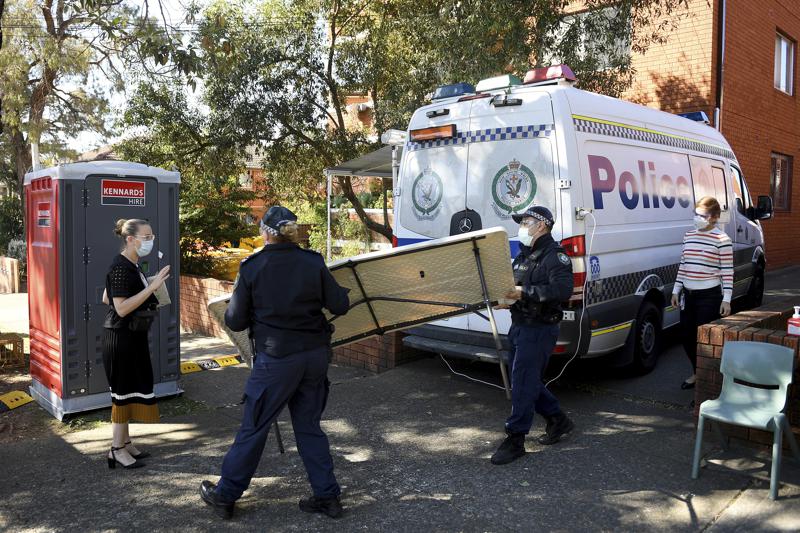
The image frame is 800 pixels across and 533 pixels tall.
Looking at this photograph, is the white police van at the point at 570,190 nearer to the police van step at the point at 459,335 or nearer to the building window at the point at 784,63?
the police van step at the point at 459,335

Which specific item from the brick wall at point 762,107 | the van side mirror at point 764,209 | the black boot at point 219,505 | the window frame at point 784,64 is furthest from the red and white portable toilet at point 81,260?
the window frame at point 784,64

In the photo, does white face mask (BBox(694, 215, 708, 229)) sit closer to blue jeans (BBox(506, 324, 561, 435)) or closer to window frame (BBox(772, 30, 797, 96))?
blue jeans (BBox(506, 324, 561, 435))

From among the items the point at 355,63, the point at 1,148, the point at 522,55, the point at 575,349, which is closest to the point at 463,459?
the point at 575,349

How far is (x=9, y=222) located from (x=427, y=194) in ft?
56.6

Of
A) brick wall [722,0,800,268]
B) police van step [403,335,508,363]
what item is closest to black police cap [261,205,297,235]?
police van step [403,335,508,363]

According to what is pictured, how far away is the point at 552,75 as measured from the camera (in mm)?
5664

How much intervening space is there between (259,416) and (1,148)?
3127 cm

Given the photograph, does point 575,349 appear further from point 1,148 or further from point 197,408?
point 1,148

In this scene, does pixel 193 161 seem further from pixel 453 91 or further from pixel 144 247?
pixel 144 247

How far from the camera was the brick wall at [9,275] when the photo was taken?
14.6 metres

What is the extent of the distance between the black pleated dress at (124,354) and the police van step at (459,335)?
252 centimetres

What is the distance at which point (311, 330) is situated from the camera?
141 inches

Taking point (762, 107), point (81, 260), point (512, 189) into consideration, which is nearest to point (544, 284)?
point (512, 189)

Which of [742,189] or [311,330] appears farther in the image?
[742,189]
